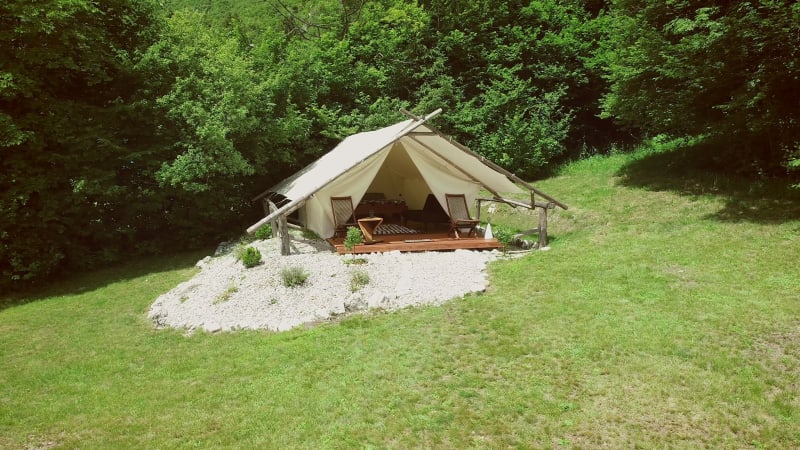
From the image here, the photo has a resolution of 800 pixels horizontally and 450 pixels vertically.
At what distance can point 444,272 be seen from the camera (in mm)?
9719

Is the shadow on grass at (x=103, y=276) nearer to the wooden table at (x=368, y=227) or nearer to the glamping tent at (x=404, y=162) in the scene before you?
the glamping tent at (x=404, y=162)

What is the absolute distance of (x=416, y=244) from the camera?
11547 millimetres

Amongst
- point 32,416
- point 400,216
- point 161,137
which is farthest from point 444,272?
point 161,137

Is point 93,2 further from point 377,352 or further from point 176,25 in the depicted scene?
point 377,352

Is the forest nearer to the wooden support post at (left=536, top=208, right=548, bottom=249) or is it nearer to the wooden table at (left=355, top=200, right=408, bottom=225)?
the wooden table at (left=355, top=200, right=408, bottom=225)

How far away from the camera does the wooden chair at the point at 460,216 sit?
12750 millimetres

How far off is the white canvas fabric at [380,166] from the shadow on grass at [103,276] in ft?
12.3

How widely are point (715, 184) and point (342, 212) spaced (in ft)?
33.1

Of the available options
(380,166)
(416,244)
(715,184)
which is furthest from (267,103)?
(715,184)

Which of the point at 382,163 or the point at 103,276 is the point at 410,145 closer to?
the point at 382,163

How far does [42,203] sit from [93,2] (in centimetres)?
563

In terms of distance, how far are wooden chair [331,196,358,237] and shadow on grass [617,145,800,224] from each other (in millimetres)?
8679

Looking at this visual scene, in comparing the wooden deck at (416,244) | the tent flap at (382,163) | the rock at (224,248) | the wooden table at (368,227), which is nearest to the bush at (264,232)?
the tent flap at (382,163)

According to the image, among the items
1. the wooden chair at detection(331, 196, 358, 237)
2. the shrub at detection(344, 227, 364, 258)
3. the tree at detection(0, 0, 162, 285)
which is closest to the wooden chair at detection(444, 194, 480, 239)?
the wooden chair at detection(331, 196, 358, 237)
